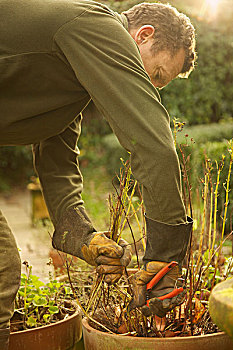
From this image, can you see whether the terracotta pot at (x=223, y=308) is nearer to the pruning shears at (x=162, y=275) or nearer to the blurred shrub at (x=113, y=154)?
the pruning shears at (x=162, y=275)

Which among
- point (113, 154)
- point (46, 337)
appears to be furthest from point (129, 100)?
point (113, 154)

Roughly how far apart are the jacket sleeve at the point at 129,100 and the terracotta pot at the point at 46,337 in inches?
31.1

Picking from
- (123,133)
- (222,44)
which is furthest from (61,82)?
(222,44)

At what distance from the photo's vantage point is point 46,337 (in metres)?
2.16

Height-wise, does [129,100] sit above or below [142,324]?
above

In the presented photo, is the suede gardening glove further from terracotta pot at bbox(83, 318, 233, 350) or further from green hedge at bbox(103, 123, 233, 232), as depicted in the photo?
green hedge at bbox(103, 123, 233, 232)

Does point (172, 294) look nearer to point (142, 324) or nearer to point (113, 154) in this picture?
point (142, 324)

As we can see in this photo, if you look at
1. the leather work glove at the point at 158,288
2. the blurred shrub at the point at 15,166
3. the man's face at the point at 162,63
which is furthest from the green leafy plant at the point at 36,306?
the blurred shrub at the point at 15,166

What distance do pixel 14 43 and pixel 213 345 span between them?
4.24 ft

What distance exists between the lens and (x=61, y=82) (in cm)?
191

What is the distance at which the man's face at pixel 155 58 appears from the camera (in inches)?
78.5

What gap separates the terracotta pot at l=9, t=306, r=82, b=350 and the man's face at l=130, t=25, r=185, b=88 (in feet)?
3.70

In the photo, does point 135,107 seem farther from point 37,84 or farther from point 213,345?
point 213,345

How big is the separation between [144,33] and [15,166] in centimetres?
767
